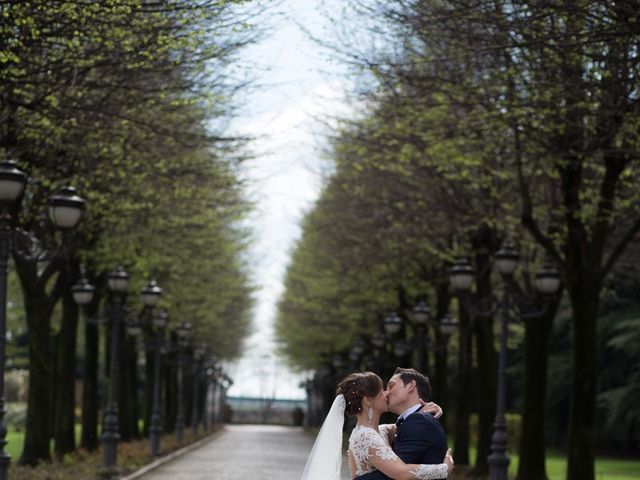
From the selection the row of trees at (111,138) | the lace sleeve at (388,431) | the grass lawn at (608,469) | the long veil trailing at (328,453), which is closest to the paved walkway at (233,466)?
the row of trees at (111,138)

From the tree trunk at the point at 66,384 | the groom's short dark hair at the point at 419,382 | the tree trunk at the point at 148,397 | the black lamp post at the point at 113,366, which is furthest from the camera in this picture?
the tree trunk at the point at 148,397

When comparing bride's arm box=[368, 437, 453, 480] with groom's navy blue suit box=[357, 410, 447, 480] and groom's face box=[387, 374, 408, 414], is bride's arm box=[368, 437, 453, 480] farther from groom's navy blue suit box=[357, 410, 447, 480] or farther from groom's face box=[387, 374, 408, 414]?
groom's face box=[387, 374, 408, 414]

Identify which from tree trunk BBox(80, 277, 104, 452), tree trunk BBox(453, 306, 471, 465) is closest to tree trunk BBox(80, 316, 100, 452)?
tree trunk BBox(80, 277, 104, 452)

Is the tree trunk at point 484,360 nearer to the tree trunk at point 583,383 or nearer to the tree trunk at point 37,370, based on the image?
the tree trunk at point 583,383

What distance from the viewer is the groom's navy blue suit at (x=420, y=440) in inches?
326

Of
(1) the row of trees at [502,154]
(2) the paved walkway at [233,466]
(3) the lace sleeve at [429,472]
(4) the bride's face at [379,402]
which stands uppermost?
(1) the row of trees at [502,154]

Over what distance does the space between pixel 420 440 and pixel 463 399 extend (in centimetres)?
2800

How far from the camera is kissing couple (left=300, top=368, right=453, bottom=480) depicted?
827 centimetres

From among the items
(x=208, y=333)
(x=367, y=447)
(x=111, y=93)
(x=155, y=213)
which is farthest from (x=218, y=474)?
(x=208, y=333)

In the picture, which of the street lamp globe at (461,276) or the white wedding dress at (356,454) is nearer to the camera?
the white wedding dress at (356,454)

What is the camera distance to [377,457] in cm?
830

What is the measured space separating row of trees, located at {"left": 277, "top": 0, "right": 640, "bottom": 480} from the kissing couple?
7471 millimetres

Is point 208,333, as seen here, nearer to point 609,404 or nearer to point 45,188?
point 609,404

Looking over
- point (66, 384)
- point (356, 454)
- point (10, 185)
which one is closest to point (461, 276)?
point (10, 185)
